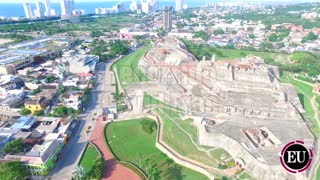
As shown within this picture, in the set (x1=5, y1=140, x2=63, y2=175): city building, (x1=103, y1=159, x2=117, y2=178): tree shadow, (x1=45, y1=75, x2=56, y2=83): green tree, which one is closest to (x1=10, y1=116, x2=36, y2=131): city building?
(x1=5, y1=140, x2=63, y2=175): city building

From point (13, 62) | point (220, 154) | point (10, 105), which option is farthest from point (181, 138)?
point (13, 62)

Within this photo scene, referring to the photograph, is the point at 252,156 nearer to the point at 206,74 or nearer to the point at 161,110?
the point at 161,110

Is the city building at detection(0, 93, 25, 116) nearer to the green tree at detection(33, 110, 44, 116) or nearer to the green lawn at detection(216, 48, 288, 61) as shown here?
the green tree at detection(33, 110, 44, 116)

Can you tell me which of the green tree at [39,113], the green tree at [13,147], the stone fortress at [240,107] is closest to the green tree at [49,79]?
the green tree at [39,113]

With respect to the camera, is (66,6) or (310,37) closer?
(310,37)

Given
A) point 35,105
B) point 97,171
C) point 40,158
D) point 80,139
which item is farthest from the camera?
point 35,105

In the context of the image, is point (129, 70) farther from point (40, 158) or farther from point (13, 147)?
point (40, 158)

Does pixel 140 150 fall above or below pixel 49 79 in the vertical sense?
below

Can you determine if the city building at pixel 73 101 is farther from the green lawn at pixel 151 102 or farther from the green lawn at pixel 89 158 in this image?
the green lawn at pixel 89 158
